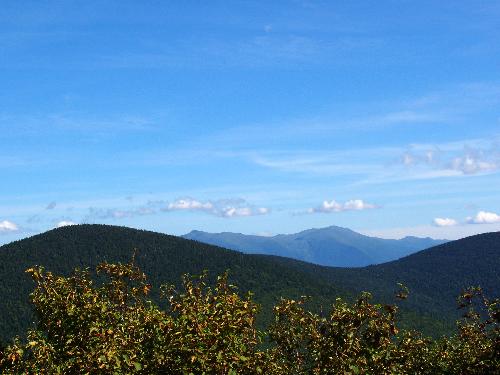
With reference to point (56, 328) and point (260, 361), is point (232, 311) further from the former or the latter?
point (56, 328)

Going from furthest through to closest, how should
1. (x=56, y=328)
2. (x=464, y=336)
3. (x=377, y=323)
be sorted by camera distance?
(x=464, y=336) → (x=56, y=328) → (x=377, y=323)

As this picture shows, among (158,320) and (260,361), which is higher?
(158,320)

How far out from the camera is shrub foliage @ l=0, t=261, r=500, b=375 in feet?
68.2

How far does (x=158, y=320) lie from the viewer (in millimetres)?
22297

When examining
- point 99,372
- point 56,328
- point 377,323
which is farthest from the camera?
point 56,328

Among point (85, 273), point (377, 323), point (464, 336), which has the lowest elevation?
point (464, 336)

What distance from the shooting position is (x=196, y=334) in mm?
20875

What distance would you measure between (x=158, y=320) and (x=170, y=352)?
1504 millimetres

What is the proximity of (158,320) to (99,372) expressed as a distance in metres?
3.02

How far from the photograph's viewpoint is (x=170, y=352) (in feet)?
70.2

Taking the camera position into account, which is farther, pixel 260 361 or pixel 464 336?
pixel 464 336

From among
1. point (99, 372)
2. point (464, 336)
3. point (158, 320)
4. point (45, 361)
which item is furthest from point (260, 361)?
point (464, 336)

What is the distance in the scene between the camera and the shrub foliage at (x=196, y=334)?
68.2 feet

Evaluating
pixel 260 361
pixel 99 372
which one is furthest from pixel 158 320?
pixel 260 361
